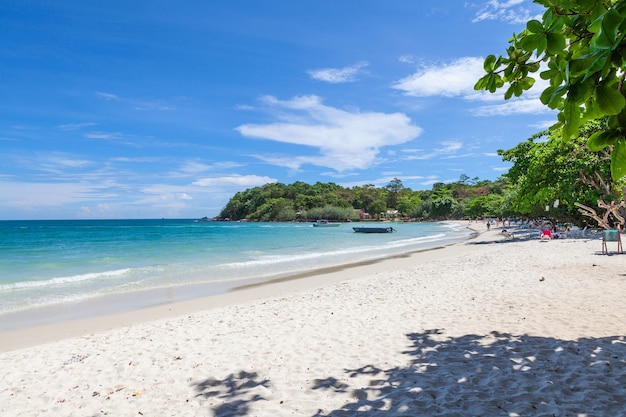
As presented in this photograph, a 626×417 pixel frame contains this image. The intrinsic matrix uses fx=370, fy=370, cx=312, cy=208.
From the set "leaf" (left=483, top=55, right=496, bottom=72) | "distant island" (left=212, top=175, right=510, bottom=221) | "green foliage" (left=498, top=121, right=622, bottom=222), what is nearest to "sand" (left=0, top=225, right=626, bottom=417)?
"leaf" (left=483, top=55, right=496, bottom=72)

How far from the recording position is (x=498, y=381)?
399 centimetres

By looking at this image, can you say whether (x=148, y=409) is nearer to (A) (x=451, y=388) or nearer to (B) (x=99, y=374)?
(B) (x=99, y=374)

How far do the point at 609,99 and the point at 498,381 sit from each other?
3.60m

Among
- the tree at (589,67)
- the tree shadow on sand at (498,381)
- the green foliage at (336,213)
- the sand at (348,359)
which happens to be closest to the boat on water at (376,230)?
the sand at (348,359)

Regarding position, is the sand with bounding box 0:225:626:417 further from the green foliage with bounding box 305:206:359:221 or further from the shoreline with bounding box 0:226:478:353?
the green foliage with bounding box 305:206:359:221

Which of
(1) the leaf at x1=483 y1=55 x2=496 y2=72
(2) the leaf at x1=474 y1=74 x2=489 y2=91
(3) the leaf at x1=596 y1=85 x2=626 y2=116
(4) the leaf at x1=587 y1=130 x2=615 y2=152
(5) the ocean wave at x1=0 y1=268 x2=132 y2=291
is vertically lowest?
(5) the ocean wave at x1=0 y1=268 x2=132 y2=291

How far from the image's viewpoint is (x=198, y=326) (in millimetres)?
7453

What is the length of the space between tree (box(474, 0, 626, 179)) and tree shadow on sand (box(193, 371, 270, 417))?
366cm

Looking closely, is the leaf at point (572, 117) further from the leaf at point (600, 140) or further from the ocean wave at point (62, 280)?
the ocean wave at point (62, 280)

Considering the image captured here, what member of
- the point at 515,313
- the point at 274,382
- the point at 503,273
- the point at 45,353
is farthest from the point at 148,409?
the point at 503,273

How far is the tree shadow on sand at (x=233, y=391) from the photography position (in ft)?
12.3

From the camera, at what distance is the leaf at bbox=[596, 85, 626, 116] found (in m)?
1.31

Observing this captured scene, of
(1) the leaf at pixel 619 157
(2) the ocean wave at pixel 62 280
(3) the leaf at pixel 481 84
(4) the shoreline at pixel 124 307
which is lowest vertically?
(4) the shoreline at pixel 124 307

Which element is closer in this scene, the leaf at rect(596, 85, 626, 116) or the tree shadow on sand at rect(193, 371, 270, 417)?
the leaf at rect(596, 85, 626, 116)
